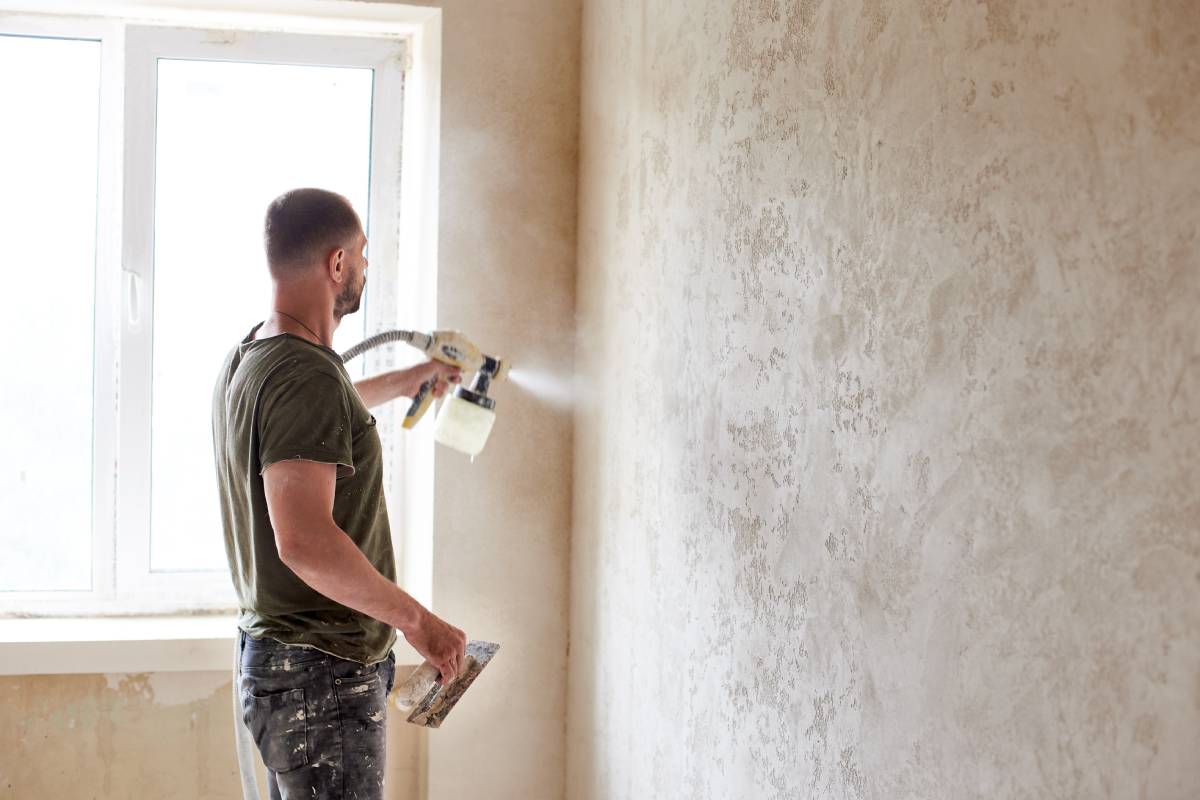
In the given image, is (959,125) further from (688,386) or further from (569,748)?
(569,748)

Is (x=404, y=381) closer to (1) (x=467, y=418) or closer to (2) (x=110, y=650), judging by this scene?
(1) (x=467, y=418)

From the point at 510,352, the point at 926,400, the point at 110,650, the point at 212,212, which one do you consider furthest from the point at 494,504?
the point at 926,400

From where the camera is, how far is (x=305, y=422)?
1579mm

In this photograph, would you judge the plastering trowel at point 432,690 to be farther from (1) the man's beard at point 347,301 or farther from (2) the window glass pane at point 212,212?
(2) the window glass pane at point 212,212

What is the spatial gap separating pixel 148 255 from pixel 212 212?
20 centimetres

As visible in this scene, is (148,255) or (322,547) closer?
(322,547)

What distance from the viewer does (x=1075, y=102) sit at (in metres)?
0.80

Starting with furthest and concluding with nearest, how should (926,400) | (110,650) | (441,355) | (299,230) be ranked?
(110,650), (441,355), (299,230), (926,400)

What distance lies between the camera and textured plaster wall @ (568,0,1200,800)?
0.73 meters

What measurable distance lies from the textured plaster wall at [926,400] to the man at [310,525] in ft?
1.67

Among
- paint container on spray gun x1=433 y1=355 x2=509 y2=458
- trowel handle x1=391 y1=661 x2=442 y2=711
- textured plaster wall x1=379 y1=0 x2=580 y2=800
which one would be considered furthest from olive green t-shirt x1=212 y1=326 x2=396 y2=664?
textured plaster wall x1=379 y1=0 x2=580 y2=800

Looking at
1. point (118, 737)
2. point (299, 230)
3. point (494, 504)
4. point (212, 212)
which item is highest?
point (212, 212)

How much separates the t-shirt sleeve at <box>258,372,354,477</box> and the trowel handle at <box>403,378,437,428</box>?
52 centimetres

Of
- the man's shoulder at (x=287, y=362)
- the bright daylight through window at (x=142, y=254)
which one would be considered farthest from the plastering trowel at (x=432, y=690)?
the bright daylight through window at (x=142, y=254)
